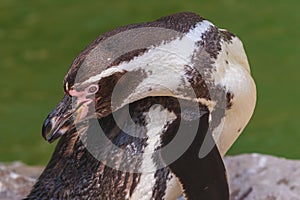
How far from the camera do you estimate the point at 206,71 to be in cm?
172

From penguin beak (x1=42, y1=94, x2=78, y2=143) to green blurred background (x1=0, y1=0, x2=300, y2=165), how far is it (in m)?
2.37

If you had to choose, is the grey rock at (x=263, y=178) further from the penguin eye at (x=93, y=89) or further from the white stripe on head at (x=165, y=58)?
the penguin eye at (x=93, y=89)

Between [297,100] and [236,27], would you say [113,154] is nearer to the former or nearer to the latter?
[297,100]

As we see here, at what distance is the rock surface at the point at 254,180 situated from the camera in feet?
7.58

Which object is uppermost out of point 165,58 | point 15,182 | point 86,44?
point 165,58

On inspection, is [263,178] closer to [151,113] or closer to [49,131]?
[151,113]

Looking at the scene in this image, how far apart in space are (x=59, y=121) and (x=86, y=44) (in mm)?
3218

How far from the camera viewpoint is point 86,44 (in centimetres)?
482

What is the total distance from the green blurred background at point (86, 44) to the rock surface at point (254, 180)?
1405 mm

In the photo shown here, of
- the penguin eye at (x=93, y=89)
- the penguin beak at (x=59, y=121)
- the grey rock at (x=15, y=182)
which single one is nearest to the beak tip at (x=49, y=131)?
the penguin beak at (x=59, y=121)

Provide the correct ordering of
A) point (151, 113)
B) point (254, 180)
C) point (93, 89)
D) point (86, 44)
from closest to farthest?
point (93, 89) < point (151, 113) < point (254, 180) < point (86, 44)

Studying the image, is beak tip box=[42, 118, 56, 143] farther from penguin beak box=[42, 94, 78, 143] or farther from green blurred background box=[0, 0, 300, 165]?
green blurred background box=[0, 0, 300, 165]

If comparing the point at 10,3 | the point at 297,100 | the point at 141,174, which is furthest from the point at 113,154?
the point at 10,3

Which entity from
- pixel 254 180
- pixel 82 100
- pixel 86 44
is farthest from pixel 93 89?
pixel 86 44
